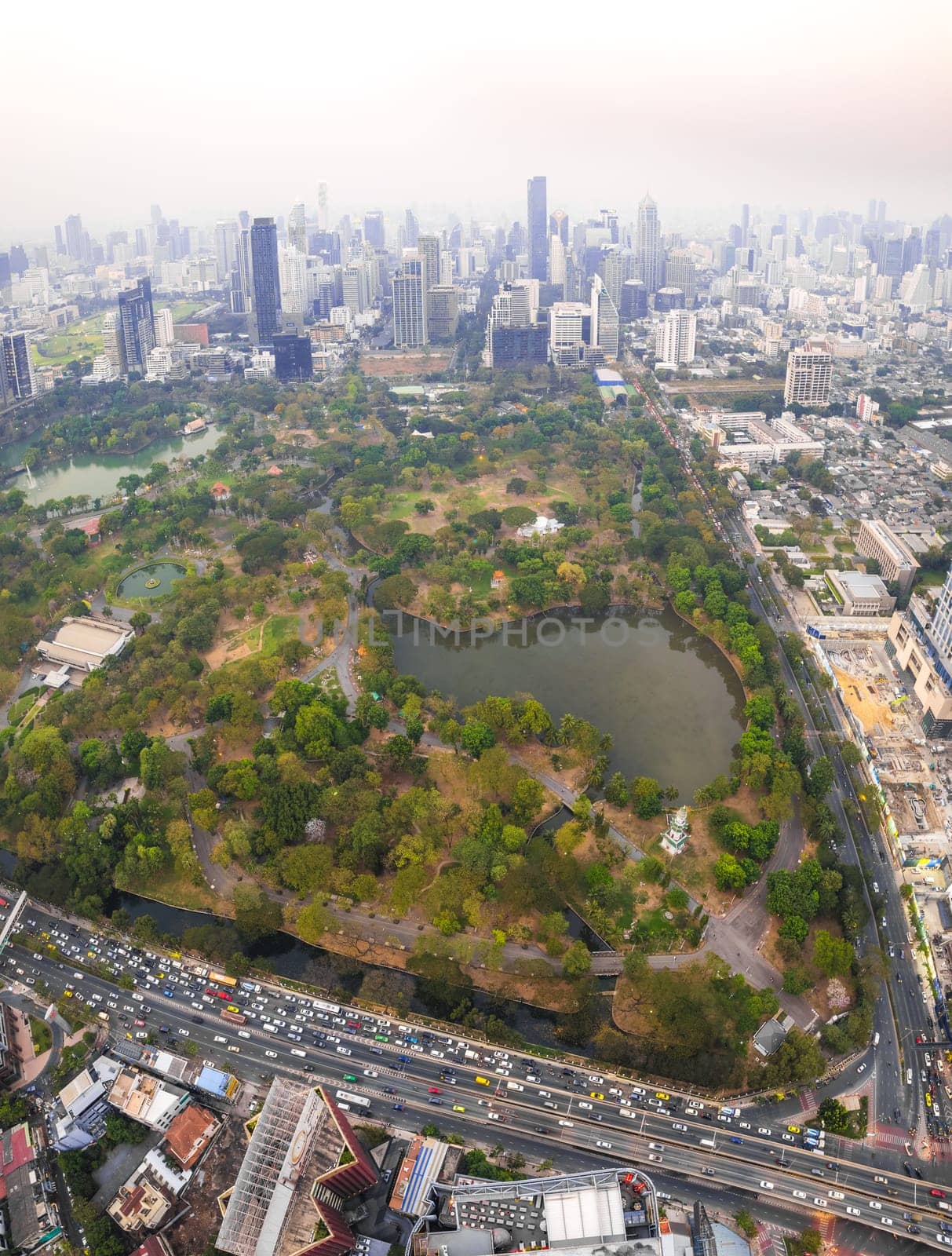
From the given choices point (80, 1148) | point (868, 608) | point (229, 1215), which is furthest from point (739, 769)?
point (80, 1148)

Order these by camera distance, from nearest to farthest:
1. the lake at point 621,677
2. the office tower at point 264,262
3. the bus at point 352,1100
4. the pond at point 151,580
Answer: the bus at point 352,1100, the lake at point 621,677, the pond at point 151,580, the office tower at point 264,262

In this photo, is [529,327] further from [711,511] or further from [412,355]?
[711,511]

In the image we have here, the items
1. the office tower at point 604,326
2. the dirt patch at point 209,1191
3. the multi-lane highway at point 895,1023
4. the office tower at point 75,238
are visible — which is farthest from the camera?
the office tower at point 75,238

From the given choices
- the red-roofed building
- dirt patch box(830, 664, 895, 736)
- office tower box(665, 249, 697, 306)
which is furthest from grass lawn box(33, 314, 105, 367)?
dirt patch box(830, 664, 895, 736)

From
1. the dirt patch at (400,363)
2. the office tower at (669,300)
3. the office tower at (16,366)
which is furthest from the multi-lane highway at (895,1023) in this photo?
the office tower at (669,300)

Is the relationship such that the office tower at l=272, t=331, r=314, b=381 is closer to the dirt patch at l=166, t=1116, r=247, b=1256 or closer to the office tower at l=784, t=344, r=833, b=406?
the office tower at l=784, t=344, r=833, b=406

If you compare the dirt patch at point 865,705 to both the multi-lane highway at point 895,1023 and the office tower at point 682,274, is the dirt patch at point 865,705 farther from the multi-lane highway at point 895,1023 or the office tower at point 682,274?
the office tower at point 682,274
